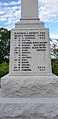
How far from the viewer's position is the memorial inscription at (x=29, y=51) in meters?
4.07

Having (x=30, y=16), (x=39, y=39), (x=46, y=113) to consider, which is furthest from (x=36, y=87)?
(x=30, y=16)

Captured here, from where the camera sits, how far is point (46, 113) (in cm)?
333

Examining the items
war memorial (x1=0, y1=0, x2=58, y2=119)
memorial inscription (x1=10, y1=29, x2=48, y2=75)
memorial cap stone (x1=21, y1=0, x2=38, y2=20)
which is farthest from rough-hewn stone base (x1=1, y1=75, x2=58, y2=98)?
memorial cap stone (x1=21, y1=0, x2=38, y2=20)

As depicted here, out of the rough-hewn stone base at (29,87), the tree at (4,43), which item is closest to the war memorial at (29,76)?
the rough-hewn stone base at (29,87)

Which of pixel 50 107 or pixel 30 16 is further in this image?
pixel 30 16

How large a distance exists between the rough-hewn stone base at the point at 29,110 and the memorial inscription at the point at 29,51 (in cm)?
83

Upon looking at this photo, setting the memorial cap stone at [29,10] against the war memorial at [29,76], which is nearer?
the war memorial at [29,76]

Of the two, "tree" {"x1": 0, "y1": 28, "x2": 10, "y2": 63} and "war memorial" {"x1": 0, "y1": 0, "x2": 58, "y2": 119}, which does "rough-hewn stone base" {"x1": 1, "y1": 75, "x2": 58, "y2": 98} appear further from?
"tree" {"x1": 0, "y1": 28, "x2": 10, "y2": 63}

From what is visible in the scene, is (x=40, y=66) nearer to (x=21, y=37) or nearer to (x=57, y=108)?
(x=21, y=37)

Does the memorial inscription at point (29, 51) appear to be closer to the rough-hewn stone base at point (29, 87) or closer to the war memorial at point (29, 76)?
the war memorial at point (29, 76)

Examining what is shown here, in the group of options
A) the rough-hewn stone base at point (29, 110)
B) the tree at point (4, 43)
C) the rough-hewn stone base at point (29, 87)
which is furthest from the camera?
the tree at point (4, 43)

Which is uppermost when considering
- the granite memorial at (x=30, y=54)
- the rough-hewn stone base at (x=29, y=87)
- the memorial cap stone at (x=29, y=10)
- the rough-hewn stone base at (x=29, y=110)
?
the memorial cap stone at (x=29, y=10)

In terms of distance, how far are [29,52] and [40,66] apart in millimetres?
376

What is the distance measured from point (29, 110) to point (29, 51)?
4.21 feet
